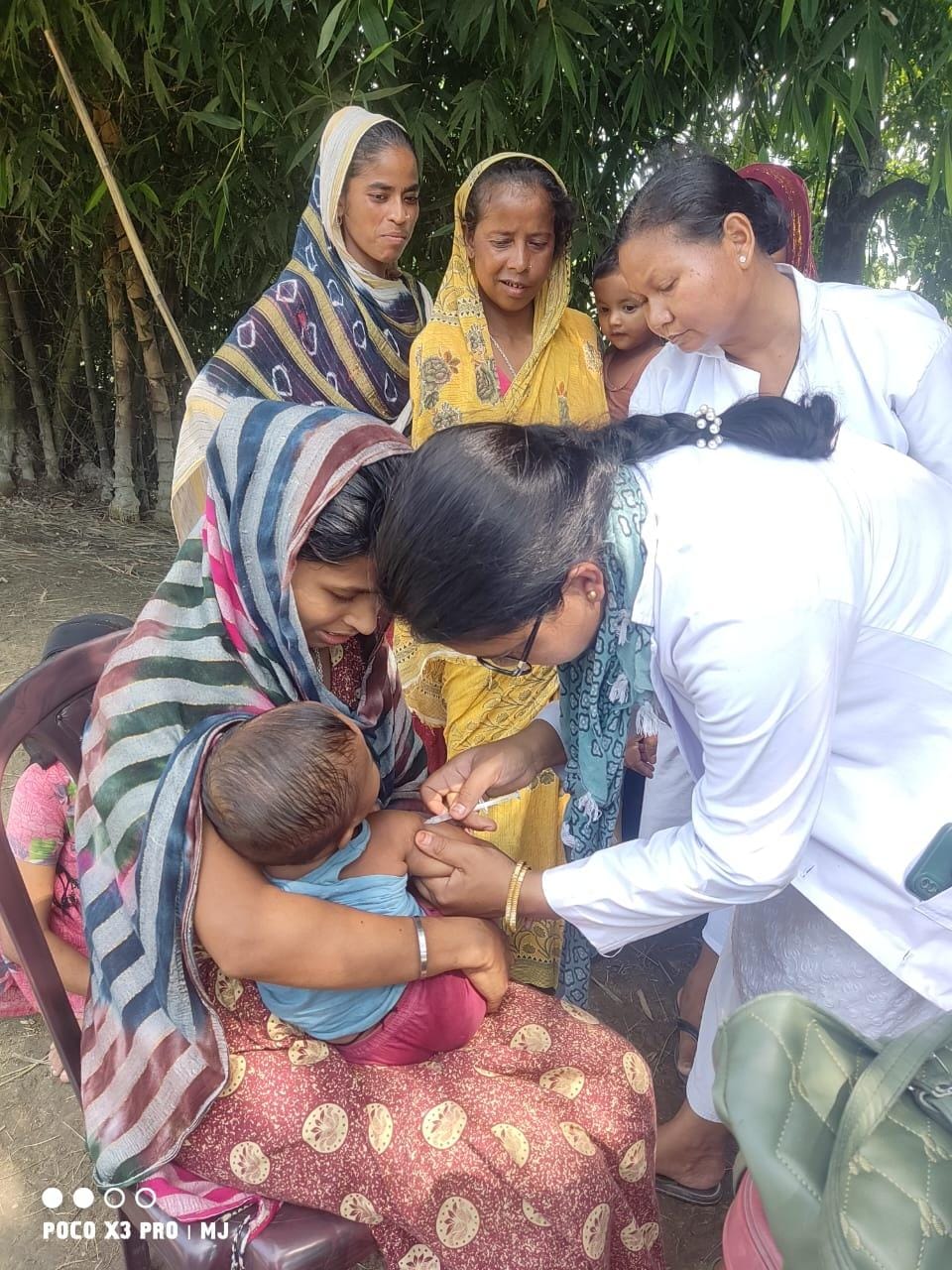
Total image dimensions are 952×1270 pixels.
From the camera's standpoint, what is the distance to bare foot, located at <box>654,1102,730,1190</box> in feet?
6.43

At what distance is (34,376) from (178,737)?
5.72 metres

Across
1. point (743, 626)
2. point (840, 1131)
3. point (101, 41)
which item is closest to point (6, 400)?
point (101, 41)

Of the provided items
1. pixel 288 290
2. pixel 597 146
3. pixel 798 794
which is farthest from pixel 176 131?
pixel 798 794

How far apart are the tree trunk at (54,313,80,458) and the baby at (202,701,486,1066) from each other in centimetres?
563

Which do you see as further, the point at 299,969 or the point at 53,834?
the point at 53,834

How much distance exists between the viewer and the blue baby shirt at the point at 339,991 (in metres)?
1.38

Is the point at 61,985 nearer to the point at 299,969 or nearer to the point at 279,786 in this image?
the point at 299,969

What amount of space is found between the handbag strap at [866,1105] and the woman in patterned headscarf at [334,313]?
7.53 ft

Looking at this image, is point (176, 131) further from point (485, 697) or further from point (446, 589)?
point (446, 589)

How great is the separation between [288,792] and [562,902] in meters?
0.45

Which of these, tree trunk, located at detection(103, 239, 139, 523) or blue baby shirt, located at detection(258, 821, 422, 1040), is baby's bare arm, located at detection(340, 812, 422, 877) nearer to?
blue baby shirt, located at detection(258, 821, 422, 1040)

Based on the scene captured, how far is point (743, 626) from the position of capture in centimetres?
110

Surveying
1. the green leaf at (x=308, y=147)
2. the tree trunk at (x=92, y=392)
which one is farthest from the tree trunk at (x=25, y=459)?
the green leaf at (x=308, y=147)

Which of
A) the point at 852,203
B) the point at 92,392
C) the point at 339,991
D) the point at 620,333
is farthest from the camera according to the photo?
the point at 92,392
